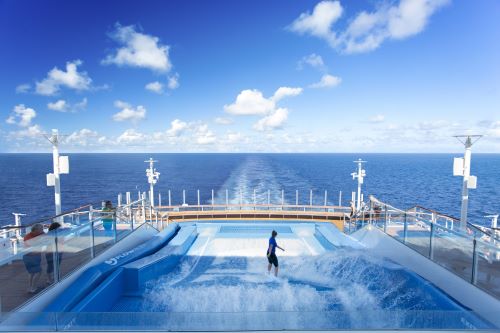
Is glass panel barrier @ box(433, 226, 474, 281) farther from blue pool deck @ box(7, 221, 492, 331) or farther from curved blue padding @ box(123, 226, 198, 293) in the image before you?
curved blue padding @ box(123, 226, 198, 293)

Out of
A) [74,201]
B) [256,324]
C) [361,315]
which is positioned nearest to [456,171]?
[361,315]

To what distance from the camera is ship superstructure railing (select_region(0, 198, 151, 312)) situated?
399 centimetres

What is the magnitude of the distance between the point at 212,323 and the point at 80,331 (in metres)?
1.42

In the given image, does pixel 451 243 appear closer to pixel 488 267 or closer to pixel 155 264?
pixel 488 267

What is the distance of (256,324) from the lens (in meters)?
3.33

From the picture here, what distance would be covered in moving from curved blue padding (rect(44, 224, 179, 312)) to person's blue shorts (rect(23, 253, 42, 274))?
1.73 ft

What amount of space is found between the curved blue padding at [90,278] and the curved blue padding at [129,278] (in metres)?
0.10

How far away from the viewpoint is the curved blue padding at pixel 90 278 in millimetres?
4418

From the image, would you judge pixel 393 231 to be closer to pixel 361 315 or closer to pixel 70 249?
Answer: pixel 361 315

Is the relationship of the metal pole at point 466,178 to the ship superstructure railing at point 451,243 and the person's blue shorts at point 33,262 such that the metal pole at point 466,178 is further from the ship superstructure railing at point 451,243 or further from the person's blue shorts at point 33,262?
the person's blue shorts at point 33,262

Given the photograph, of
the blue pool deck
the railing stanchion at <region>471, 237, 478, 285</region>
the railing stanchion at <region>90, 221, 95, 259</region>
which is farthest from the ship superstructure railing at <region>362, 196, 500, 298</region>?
the railing stanchion at <region>90, 221, 95, 259</region>

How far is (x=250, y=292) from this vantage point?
5.87 m


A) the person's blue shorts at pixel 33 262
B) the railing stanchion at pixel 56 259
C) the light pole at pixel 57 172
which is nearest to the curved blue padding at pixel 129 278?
the railing stanchion at pixel 56 259

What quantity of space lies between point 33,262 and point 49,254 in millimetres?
260
